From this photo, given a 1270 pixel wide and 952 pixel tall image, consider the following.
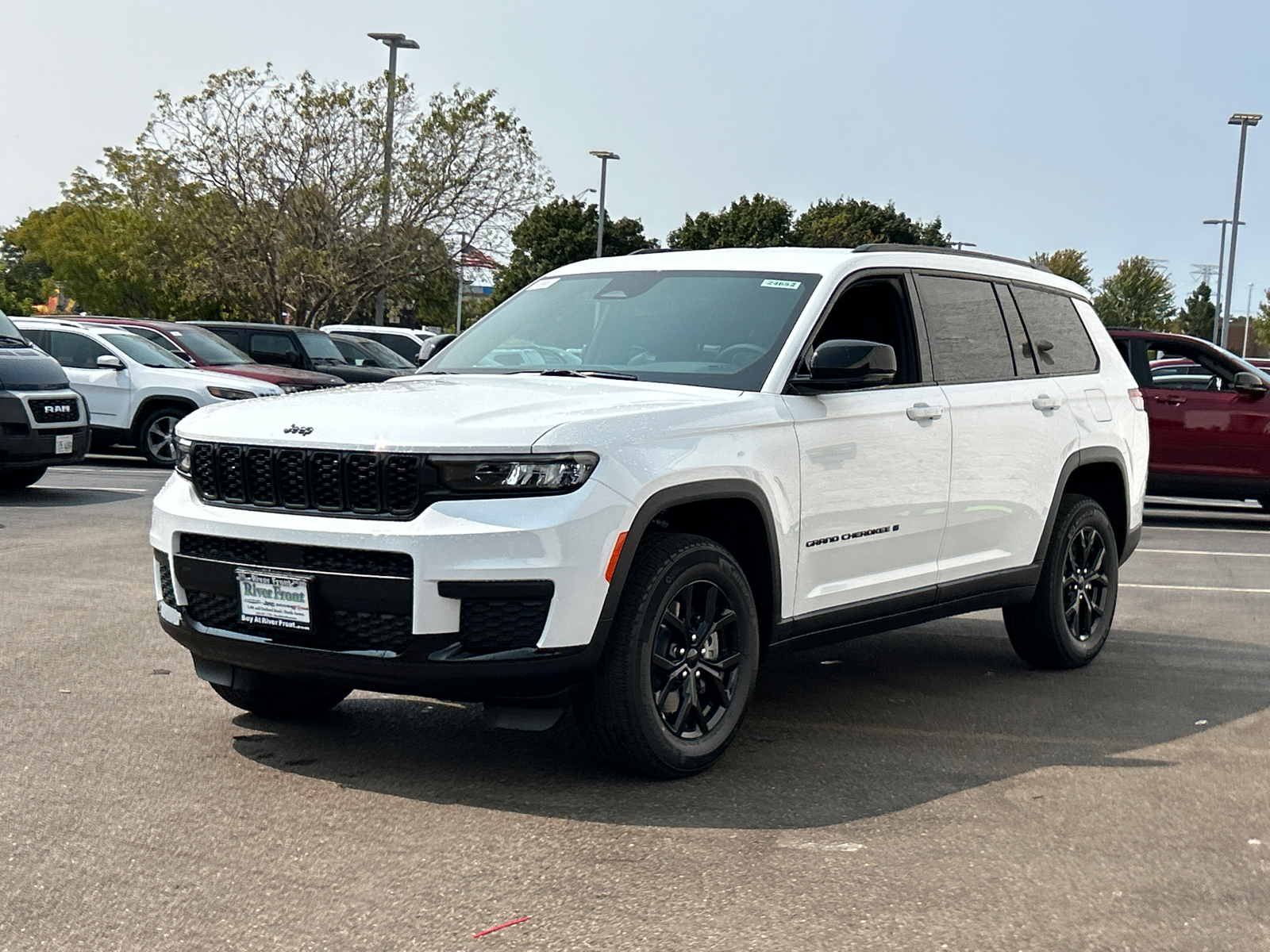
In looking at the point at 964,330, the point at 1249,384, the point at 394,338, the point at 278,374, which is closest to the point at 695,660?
the point at 964,330

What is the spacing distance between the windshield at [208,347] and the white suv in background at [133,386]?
889mm

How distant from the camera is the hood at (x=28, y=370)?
44.0 feet

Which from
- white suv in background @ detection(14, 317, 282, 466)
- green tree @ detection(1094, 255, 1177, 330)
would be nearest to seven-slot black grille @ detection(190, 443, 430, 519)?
white suv in background @ detection(14, 317, 282, 466)

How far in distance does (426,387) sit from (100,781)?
1701 millimetres

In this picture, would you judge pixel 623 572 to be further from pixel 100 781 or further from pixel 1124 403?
pixel 1124 403

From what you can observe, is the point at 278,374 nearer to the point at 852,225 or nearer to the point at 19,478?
the point at 19,478

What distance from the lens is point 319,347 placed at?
2342 cm

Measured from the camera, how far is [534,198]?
35312 mm

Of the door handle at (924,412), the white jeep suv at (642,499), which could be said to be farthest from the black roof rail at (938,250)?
the door handle at (924,412)

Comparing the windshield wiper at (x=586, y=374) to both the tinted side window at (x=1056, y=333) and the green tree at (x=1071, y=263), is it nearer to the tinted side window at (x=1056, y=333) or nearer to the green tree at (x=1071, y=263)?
the tinted side window at (x=1056, y=333)

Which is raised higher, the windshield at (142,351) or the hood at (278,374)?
the windshield at (142,351)

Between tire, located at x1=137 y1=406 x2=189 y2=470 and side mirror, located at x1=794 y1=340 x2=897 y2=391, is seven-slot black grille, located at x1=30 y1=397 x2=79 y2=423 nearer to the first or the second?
tire, located at x1=137 y1=406 x2=189 y2=470

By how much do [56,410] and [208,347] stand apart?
5614 mm

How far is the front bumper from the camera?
4594 millimetres
